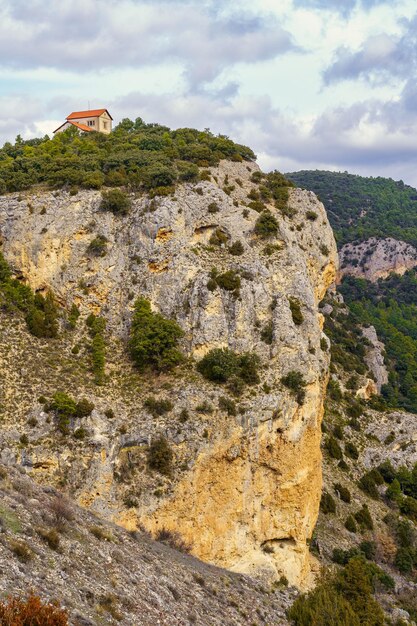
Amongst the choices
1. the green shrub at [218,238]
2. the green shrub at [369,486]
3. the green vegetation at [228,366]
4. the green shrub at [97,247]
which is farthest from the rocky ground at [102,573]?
the green shrub at [218,238]

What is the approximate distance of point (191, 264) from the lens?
4047 centimetres

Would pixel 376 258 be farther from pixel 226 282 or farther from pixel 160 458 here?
pixel 160 458

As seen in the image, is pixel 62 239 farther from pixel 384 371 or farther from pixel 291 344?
pixel 384 371

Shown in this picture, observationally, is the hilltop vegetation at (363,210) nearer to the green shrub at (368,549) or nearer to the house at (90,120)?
the house at (90,120)

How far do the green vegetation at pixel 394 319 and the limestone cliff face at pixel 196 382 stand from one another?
4650cm

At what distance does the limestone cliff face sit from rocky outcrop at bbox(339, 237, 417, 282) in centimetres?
9022

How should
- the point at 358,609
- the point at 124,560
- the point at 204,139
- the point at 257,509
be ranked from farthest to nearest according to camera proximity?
the point at 204,139, the point at 257,509, the point at 358,609, the point at 124,560

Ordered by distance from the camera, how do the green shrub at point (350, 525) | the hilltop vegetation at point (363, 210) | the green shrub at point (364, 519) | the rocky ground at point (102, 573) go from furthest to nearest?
the hilltop vegetation at point (363, 210)
the green shrub at point (364, 519)
the green shrub at point (350, 525)
the rocky ground at point (102, 573)

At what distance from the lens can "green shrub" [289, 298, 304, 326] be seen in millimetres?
39344

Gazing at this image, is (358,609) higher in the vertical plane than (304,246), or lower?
lower

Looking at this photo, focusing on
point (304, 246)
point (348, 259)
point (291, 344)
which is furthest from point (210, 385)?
point (348, 259)

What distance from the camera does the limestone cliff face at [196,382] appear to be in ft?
102

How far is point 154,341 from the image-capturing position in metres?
35.5

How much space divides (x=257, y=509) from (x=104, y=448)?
33.4ft
